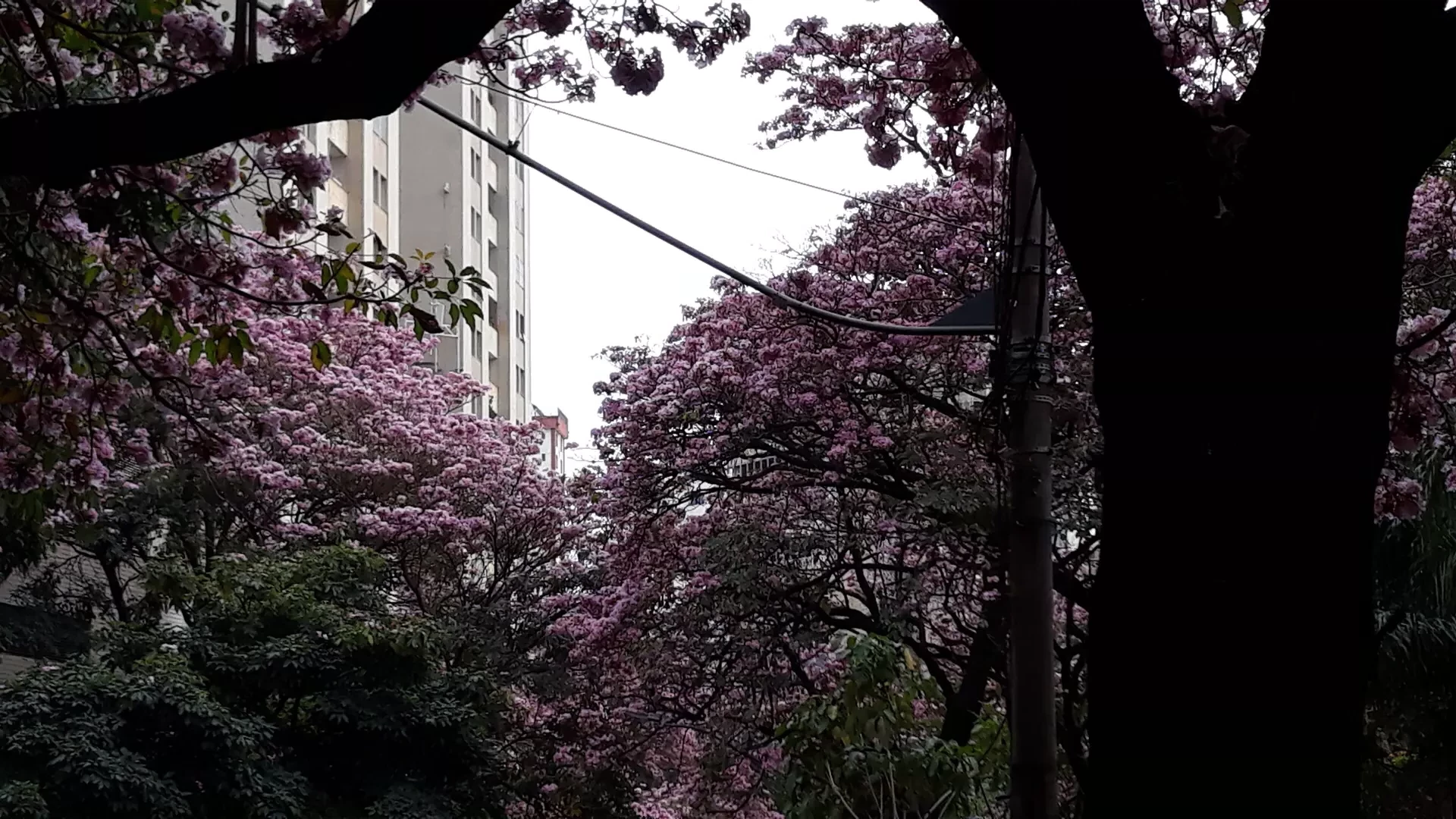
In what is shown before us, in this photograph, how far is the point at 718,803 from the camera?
2111 cm

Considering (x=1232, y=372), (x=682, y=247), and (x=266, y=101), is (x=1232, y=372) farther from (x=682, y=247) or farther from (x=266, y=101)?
(x=682, y=247)

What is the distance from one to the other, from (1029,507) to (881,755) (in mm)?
2012

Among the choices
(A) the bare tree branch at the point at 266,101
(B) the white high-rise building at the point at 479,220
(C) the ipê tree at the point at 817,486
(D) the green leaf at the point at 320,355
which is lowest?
(A) the bare tree branch at the point at 266,101

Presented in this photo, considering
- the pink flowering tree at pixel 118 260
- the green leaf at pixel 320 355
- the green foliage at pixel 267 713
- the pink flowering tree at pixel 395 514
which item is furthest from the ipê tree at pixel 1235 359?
the pink flowering tree at pixel 395 514

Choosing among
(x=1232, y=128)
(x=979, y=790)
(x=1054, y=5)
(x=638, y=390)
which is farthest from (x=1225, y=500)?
(x=638, y=390)

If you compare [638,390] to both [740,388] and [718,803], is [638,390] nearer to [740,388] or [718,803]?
[740,388]

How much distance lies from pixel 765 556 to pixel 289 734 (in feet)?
16.0

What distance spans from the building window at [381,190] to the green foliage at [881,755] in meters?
30.4

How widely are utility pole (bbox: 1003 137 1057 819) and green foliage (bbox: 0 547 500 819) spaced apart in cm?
836

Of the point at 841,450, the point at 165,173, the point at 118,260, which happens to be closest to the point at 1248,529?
the point at 165,173

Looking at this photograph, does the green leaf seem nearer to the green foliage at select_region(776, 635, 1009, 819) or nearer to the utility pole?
the utility pole

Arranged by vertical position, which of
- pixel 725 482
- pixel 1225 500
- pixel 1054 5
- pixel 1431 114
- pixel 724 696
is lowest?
pixel 1225 500

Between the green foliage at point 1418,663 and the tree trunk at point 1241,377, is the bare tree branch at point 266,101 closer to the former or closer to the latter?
the tree trunk at point 1241,377

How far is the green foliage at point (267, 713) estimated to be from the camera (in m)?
13.2
